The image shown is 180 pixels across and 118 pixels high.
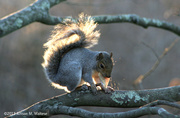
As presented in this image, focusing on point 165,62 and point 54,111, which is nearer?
point 54,111

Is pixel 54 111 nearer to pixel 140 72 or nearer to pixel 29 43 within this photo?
pixel 29 43

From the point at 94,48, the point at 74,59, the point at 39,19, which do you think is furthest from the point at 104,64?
the point at 94,48

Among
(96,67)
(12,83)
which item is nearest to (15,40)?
(12,83)

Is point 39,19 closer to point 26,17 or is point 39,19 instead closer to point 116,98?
point 26,17

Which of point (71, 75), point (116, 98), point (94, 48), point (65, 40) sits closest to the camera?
point (116, 98)

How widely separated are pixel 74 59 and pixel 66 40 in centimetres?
23

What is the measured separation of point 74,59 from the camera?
250cm

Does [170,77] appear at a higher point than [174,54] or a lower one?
lower

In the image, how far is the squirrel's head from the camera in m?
2.51

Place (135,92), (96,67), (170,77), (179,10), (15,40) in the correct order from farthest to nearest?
(170,77)
(15,40)
(179,10)
(96,67)
(135,92)

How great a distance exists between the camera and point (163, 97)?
2004 mm

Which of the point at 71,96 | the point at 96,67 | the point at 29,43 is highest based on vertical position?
the point at 29,43

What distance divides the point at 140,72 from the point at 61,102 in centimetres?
645

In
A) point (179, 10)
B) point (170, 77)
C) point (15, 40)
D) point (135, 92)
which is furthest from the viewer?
point (170, 77)
